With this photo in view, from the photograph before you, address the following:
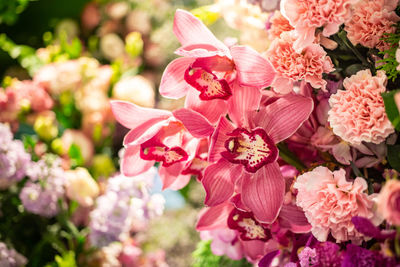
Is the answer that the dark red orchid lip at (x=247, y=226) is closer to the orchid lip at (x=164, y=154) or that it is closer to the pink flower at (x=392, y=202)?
the orchid lip at (x=164, y=154)

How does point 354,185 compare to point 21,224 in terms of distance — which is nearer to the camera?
point 354,185

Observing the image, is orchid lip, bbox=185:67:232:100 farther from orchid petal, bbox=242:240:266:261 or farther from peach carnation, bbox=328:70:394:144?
orchid petal, bbox=242:240:266:261

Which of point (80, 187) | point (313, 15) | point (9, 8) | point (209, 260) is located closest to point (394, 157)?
point (313, 15)

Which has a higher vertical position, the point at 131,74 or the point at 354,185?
the point at 354,185

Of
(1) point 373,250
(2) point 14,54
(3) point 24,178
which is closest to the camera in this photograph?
(1) point 373,250

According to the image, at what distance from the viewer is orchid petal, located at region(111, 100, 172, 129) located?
2.03ft

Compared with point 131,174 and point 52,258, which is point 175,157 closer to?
point 131,174

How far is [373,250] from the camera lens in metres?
0.49

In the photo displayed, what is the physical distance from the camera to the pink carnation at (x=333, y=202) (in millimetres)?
514

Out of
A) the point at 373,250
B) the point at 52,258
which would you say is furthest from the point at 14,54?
the point at 373,250

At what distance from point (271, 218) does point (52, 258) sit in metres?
0.53

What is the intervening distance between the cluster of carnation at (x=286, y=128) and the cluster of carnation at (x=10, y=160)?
234 mm

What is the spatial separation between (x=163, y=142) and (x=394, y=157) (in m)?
0.28

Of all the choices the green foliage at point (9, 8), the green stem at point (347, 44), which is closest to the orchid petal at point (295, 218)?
the green stem at point (347, 44)
